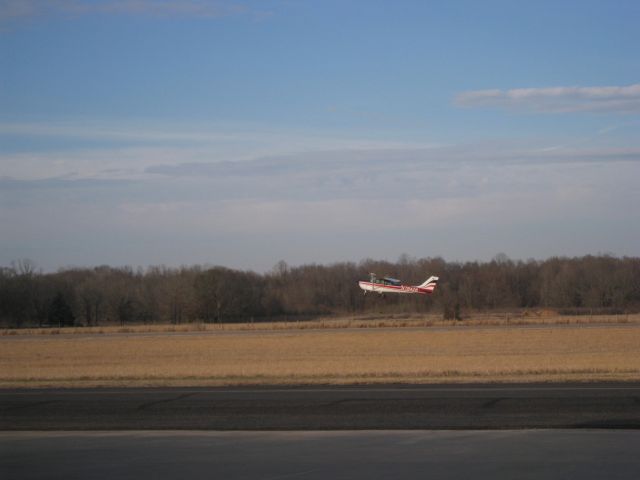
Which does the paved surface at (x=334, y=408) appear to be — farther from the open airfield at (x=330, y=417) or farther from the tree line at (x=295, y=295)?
the tree line at (x=295, y=295)

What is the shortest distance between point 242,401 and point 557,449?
881 centimetres

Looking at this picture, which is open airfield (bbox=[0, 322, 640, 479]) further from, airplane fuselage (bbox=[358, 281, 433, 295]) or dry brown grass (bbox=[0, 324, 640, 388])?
airplane fuselage (bbox=[358, 281, 433, 295])

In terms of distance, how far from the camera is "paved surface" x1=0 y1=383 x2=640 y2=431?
14.8 m

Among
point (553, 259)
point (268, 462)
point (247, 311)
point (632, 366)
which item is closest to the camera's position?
point (268, 462)

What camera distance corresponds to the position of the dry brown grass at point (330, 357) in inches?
976

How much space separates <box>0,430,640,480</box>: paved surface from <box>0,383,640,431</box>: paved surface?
3.29ft

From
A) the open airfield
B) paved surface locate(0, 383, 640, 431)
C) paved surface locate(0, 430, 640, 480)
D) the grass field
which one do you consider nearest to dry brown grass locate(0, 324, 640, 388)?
the grass field

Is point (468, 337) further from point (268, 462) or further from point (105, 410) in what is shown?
point (268, 462)

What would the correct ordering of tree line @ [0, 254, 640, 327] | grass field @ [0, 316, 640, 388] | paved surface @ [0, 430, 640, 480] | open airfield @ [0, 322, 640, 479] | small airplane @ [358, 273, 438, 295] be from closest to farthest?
paved surface @ [0, 430, 640, 480]
open airfield @ [0, 322, 640, 479]
grass field @ [0, 316, 640, 388]
small airplane @ [358, 273, 438, 295]
tree line @ [0, 254, 640, 327]

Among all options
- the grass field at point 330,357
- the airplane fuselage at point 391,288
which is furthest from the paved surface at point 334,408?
the airplane fuselage at point 391,288

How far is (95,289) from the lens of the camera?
104 m

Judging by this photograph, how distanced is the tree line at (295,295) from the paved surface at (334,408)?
64.2 meters

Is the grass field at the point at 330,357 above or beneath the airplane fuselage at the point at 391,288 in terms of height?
beneath

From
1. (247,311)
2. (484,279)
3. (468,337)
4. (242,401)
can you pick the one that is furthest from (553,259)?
(242,401)
